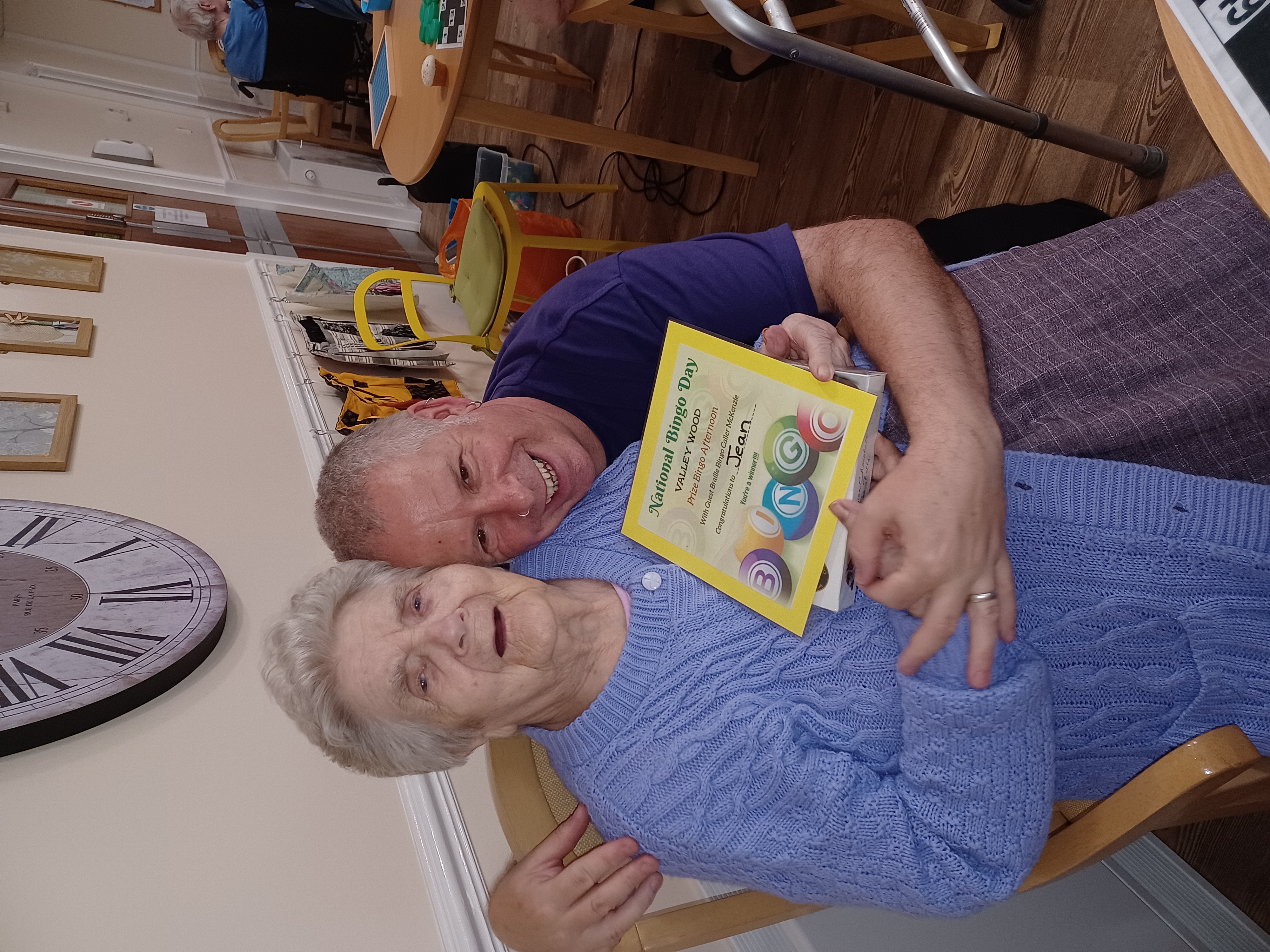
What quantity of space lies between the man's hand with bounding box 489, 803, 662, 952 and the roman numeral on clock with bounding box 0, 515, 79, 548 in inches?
49.7

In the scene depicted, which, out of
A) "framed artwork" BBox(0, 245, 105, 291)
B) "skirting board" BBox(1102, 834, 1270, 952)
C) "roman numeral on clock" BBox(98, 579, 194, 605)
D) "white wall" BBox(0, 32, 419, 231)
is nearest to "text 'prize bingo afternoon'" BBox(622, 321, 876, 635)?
"skirting board" BBox(1102, 834, 1270, 952)

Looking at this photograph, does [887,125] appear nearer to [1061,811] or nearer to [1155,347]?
[1155,347]

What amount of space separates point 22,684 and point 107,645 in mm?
152

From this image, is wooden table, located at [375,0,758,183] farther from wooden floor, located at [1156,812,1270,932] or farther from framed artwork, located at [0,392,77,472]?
wooden floor, located at [1156,812,1270,932]

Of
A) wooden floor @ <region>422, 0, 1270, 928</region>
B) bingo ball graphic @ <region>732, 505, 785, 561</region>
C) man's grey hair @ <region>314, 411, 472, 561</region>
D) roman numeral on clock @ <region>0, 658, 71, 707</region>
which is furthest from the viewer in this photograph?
wooden floor @ <region>422, 0, 1270, 928</region>

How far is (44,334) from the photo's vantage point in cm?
236

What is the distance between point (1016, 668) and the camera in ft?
2.81

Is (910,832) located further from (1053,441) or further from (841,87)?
(841,87)

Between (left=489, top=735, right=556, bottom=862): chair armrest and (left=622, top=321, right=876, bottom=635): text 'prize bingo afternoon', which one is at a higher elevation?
(left=622, top=321, right=876, bottom=635): text 'prize bingo afternoon'

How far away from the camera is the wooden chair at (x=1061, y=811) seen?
0.82m

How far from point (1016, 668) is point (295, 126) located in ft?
17.5

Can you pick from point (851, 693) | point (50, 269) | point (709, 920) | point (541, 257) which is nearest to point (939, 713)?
point (851, 693)

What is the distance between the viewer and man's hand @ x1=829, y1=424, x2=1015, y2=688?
2.77ft

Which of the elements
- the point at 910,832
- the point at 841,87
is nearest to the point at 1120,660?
the point at 910,832
